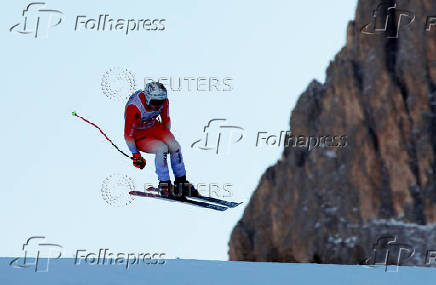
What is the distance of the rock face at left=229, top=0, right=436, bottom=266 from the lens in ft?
209

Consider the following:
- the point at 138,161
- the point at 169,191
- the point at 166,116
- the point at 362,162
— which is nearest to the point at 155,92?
the point at 166,116

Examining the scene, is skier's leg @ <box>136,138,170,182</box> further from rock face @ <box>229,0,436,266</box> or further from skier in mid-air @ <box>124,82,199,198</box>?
rock face @ <box>229,0,436,266</box>

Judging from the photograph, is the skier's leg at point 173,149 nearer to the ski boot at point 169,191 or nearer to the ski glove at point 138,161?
the ski boot at point 169,191

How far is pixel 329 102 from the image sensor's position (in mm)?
72375

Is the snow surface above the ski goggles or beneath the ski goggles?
beneath

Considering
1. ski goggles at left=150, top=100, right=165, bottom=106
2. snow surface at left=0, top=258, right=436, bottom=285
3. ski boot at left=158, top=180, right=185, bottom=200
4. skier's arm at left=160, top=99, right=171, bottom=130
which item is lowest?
snow surface at left=0, top=258, right=436, bottom=285

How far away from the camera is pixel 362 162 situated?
68.3 m

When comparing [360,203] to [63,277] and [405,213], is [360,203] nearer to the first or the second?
[405,213]

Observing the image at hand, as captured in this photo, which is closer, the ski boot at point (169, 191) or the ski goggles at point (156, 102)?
the ski goggles at point (156, 102)

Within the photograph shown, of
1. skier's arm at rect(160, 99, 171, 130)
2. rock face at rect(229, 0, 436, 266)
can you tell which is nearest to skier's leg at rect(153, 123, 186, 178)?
skier's arm at rect(160, 99, 171, 130)

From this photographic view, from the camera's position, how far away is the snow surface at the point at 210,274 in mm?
11266

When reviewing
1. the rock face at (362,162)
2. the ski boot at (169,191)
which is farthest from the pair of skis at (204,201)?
the rock face at (362,162)

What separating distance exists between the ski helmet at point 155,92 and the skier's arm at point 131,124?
0.33 m

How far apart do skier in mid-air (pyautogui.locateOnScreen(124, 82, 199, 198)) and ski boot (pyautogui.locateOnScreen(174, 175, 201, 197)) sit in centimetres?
22
